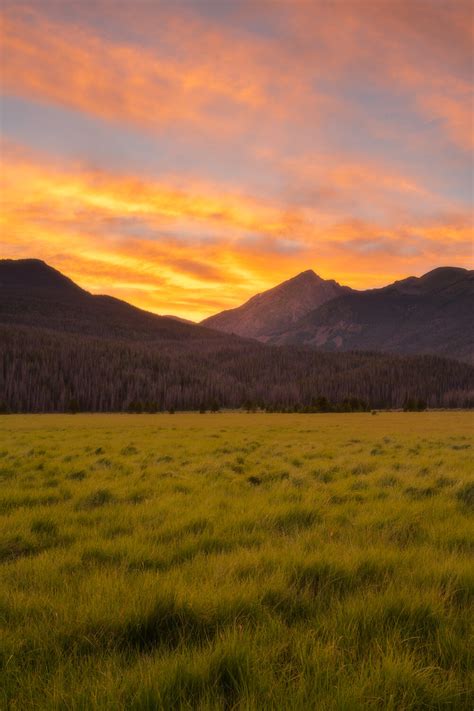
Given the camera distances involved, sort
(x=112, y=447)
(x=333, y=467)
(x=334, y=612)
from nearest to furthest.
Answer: (x=334, y=612), (x=333, y=467), (x=112, y=447)

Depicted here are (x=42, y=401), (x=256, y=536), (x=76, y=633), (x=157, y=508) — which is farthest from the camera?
(x=42, y=401)

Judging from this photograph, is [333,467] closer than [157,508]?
No

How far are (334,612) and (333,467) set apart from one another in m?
9.53

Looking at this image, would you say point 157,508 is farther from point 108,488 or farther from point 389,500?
point 389,500

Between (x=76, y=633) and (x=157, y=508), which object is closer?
(x=76, y=633)

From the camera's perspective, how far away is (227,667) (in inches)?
135

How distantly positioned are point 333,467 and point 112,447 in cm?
1127

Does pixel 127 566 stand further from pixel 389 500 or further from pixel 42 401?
pixel 42 401

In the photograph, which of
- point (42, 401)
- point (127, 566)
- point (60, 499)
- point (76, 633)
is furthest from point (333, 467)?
point (42, 401)

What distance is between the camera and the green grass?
3223mm

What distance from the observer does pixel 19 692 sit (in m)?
3.24

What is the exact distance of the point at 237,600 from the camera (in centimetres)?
450

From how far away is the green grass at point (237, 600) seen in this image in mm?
3223

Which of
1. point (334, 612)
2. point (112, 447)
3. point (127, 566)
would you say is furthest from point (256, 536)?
point (112, 447)
